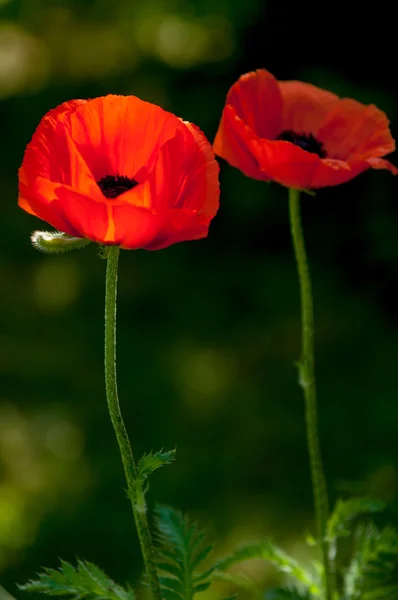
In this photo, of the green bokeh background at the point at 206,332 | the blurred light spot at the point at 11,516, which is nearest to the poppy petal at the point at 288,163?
the green bokeh background at the point at 206,332

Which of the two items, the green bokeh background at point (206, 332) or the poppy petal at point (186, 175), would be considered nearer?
the poppy petal at point (186, 175)

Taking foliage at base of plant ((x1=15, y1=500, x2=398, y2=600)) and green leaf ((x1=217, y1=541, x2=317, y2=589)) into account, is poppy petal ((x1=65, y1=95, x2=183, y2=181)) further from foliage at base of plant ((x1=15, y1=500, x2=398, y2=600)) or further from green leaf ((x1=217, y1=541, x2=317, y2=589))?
green leaf ((x1=217, y1=541, x2=317, y2=589))

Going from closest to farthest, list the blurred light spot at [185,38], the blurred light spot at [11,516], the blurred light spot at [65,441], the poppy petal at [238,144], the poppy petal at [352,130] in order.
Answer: the poppy petal at [238,144] < the poppy petal at [352,130] < the blurred light spot at [11,516] < the blurred light spot at [65,441] < the blurred light spot at [185,38]

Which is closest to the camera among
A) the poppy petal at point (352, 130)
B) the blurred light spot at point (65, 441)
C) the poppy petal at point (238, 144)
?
the poppy petal at point (238, 144)

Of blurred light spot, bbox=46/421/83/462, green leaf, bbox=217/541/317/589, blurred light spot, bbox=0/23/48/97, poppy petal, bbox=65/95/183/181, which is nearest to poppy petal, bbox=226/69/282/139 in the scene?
poppy petal, bbox=65/95/183/181

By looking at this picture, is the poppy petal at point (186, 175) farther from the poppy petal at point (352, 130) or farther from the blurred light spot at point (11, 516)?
the blurred light spot at point (11, 516)
